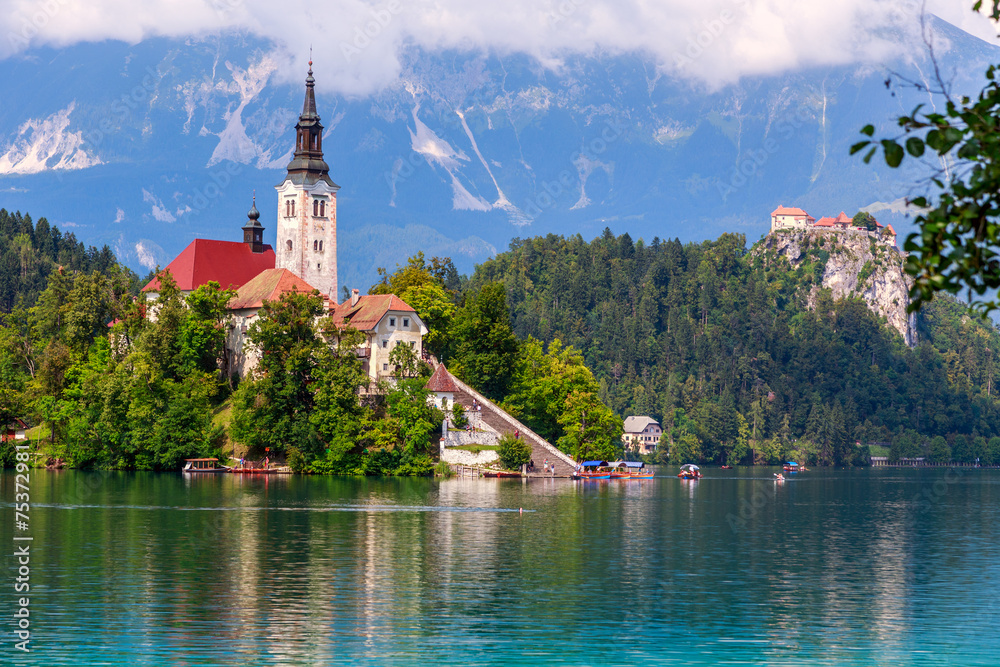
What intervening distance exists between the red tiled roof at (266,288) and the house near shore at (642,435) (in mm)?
87791

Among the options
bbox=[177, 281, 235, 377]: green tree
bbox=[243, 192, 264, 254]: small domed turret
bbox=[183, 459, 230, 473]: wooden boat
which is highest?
bbox=[243, 192, 264, 254]: small domed turret

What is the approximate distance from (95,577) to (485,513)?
29148mm

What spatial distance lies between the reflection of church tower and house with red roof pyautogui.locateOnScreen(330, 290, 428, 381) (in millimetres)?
15748

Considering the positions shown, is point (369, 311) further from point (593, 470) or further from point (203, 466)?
point (593, 470)

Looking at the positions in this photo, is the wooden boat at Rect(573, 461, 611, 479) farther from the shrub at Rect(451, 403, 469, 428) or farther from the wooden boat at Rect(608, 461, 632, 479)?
the shrub at Rect(451, 403, 469, 428)

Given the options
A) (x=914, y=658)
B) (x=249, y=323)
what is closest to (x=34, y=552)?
(x=914, y=658)

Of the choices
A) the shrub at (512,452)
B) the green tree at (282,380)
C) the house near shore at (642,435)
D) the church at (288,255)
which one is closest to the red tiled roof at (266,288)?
the church at (288,255)

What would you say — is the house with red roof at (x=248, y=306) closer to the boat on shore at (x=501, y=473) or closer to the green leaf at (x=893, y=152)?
the boat on shore at (x=501, y=473)

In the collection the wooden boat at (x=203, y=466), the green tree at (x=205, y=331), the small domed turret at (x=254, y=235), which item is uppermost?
the small domed turret at (x=254, y=235)

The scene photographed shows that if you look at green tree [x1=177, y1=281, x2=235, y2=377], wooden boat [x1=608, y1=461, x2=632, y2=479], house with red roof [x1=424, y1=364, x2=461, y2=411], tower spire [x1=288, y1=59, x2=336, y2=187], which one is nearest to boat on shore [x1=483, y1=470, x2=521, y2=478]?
house with red roof [x1=424, y1=364, x2=461, y2=411]

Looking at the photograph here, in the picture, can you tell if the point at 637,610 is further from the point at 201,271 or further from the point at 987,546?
the point at 201,271

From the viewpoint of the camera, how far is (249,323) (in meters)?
111

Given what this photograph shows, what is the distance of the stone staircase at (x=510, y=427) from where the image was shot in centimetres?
10388

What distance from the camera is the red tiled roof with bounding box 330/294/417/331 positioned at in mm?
106375
